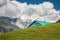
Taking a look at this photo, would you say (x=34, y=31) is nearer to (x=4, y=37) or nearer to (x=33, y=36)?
(x=33, y=36)

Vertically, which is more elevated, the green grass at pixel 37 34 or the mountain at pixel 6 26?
the mountain at pixel 6 26

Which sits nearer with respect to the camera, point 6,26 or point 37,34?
point 37,34

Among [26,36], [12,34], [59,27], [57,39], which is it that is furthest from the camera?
[59,27]

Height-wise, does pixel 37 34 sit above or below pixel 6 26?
below

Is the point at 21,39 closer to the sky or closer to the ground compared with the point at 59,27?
closer to the ground

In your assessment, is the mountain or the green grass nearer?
the green grass

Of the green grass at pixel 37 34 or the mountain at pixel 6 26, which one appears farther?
the mountain at pixel 6 26

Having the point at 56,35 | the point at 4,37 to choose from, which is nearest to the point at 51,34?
the point at 56,35

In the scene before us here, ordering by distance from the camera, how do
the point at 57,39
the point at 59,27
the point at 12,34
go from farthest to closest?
the point at 59,27, the point at 12,34, the point at 57,39

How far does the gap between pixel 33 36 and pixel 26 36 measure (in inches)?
19.5

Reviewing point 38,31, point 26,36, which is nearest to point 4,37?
point 26,36

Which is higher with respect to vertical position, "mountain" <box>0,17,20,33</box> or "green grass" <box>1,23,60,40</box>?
"mountain" <box>0,17,20,33</box>

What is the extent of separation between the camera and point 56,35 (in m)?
12.9

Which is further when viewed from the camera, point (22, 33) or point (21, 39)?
point (22, 33)
